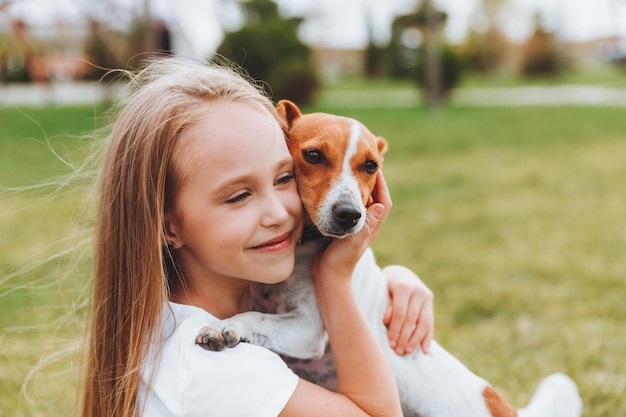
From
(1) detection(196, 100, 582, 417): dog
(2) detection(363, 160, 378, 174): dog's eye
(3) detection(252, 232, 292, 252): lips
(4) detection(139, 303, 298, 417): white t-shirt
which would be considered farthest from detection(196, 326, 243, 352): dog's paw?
(2) detection(363, 160, 378, 174): dog's eye

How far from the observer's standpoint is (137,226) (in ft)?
6.42

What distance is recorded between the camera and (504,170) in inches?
354

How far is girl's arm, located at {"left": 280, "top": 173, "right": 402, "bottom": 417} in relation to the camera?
182 cm

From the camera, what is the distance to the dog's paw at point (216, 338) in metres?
1.76

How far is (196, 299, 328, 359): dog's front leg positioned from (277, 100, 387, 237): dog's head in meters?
0.30

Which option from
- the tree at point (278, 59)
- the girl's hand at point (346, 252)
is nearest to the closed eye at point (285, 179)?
the girl's hand at point (346, 252)

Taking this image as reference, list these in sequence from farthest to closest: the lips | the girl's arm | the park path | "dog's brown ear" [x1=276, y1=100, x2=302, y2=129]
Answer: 1. the park path
2. "dog's brown ear" [x1=276, y1=100, x2=302, y2=129]
3. the lips
4. the girl's arm

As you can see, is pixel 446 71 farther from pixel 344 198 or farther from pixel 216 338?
pixel 216 338

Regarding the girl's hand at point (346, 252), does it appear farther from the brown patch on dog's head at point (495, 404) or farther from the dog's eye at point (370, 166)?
the brown patch on dog's head at point (495, 404)

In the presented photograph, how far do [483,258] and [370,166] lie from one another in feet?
11.3

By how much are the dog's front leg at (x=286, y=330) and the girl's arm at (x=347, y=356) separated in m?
0.07

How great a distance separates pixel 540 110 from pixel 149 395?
16314mm

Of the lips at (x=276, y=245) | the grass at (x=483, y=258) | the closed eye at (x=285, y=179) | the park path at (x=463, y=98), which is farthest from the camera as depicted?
the park path at (x=463, y=98)

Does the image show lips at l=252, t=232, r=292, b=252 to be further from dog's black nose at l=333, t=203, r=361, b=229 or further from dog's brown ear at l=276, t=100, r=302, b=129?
dog's brown ear at l=276, t=100, r=302, b=129
